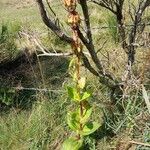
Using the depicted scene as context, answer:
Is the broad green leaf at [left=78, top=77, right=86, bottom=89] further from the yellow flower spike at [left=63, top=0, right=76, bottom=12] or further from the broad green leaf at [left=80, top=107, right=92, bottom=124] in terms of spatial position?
the yellow flower spike at [left=63, top=0, right=76, bottom=12]

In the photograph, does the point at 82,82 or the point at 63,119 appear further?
the point at 63,119

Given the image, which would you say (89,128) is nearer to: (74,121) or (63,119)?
(74,121)

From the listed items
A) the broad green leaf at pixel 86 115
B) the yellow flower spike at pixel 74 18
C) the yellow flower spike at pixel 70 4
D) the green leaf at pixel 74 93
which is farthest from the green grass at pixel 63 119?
the yellow flower spike at pixel 70 4

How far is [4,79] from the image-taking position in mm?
5844

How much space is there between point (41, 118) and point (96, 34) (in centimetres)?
237

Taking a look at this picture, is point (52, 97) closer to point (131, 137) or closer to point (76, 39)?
point (131, 137)

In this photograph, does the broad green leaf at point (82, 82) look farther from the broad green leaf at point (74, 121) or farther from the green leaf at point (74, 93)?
the broad green leaf at point (74, 121)

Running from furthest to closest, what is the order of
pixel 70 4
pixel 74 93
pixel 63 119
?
pixel 63 119
pixel 74 93
pixel 70 4

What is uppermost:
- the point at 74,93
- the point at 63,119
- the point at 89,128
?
the point at 74,93

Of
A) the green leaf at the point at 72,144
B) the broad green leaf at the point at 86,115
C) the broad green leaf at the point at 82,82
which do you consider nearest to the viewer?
the broad green leaf at the point at 82,82

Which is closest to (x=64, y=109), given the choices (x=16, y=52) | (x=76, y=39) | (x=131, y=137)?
(x=131, y=137)

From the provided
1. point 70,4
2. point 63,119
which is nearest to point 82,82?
point 70,4

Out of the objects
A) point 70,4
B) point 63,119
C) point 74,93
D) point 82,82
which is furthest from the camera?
point 63,119

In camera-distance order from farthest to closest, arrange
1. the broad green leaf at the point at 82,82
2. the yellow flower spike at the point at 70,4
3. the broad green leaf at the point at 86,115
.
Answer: the broad green leaf at the point at 86,115 < the broad green leaf at the point at 82,82 < the yellow flower spike at the point at 70,4
